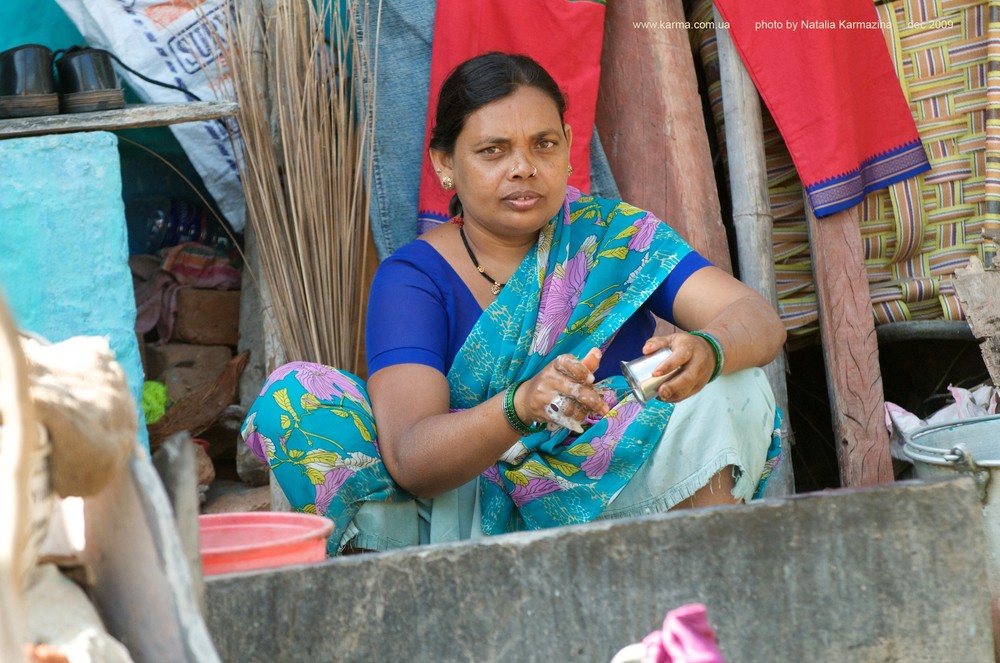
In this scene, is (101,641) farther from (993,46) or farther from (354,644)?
(993,46)

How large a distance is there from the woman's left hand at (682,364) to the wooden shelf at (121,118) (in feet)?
4.24

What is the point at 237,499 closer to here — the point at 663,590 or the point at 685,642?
the point at 663,590

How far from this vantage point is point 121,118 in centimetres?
257

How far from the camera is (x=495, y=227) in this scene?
2.42 meters

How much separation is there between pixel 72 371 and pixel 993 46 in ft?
9.30

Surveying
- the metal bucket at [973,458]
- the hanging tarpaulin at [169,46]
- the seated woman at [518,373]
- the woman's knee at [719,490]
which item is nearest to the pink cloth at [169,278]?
the hanging tarpaulin at [169,46]

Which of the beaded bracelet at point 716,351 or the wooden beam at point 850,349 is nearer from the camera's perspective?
the beaded bracelet at point 716,351

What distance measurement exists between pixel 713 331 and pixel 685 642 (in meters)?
1.19

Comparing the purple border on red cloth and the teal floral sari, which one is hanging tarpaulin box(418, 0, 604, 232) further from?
the purple border on red cloth

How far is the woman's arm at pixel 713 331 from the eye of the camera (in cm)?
190

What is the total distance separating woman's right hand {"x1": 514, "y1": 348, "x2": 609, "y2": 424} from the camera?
1.80 metres

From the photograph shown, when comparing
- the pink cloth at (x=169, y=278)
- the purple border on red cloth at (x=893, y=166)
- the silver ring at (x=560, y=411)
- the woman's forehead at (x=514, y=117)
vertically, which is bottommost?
the silver ring at (x=560, y=411)

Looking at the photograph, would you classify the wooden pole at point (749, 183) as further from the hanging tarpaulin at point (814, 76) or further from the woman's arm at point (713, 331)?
the woman's arm at point (713, 331)

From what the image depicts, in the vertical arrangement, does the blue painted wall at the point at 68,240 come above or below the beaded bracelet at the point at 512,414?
above
